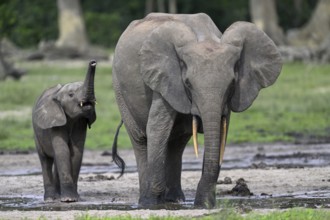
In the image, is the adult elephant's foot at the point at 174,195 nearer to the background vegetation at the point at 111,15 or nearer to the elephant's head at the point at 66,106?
the elephant's head at the point at 66,106

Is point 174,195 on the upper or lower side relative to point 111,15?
upper

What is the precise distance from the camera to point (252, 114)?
25.3 meters

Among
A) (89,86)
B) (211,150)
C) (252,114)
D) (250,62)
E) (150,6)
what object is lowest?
(150,6)

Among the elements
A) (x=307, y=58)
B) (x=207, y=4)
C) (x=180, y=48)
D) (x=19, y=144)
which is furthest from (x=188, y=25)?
(x=207, y=4)

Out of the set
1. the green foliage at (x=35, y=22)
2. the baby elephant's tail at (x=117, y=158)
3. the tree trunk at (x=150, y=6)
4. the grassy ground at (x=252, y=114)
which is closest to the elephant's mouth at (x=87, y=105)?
the baby elephant's tail at (x=117, y=158)

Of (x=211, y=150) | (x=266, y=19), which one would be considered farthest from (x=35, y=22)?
(x=211, y=150)

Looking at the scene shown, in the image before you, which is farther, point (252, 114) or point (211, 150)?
point (252, 114)

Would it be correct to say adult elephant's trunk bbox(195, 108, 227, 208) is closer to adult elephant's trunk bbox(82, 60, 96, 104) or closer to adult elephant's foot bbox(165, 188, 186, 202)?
adult elephant's foot bbox(165, 188, 186, 202)

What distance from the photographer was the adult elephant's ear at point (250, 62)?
1222 centimetres

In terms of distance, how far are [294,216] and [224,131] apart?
193cm

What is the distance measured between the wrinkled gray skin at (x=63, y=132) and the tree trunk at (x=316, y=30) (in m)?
30.8

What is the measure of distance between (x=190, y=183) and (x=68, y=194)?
7.32 feet

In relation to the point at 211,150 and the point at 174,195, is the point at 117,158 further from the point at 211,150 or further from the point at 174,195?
the point at 211,150

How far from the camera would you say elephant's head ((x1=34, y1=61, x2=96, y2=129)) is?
1420 cm
